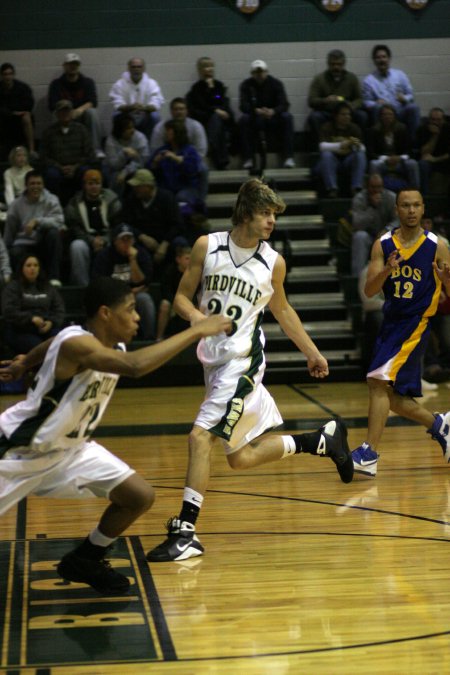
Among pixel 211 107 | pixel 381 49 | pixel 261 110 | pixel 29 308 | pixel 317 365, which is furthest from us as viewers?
pixel 381 49

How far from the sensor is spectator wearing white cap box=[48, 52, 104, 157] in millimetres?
14406

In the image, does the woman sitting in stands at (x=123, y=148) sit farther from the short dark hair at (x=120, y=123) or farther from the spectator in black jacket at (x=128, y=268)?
the spectator in black jacket at (x=128, y=268)

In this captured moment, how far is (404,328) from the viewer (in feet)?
22.7

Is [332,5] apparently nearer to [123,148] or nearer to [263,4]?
[263,4]

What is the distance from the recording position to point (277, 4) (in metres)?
15.8

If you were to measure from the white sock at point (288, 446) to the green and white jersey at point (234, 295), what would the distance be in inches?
22.3

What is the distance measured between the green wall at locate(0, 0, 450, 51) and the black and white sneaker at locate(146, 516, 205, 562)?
11.5m

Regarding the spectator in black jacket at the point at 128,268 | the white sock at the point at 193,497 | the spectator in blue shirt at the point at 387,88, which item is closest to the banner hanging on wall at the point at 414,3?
the spectator in blue shirt at the point at 387,88

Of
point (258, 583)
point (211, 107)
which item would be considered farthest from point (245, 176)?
point (258, 583)

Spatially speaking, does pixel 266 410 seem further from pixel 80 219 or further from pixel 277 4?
pixel 277 4

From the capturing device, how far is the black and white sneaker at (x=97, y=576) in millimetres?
4543

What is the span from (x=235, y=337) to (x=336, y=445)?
3.77 ft

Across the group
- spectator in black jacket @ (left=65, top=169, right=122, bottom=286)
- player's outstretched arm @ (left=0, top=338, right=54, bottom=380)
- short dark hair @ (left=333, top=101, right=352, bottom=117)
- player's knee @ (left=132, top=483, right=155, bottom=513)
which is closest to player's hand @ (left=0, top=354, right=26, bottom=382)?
player's outstretched arm @ (left=0, top=338, right=54, bottom=380)

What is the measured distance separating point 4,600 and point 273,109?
11.3 meters
